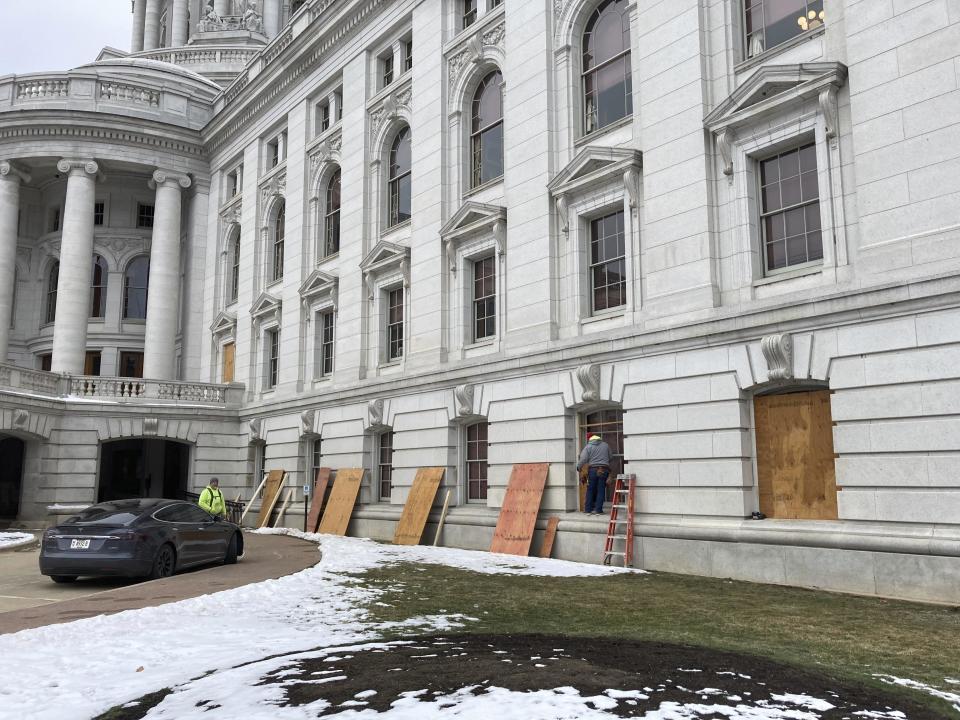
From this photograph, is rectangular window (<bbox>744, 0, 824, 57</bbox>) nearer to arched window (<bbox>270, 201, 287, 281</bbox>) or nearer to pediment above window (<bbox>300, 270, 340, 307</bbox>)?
pediment above window (<bbox>300, 270, 340, 307</bbox>)

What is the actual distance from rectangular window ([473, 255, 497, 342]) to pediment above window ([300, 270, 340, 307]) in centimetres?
749

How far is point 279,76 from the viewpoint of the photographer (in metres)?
33.8

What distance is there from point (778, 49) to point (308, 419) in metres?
19.6

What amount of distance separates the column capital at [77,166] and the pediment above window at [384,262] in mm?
18678

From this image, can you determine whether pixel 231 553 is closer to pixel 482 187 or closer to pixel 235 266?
pixel 482 187

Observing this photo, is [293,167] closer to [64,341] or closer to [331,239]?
[331,239]

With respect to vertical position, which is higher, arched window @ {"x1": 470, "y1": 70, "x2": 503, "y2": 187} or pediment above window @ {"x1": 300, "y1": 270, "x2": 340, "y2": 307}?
arched window @ {"x1": 470, "y1": 70, "x2": 503, "y2": 187}

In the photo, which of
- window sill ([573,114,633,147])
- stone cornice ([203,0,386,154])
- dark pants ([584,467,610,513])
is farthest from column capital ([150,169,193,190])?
dark pants ([584,467,610,513])

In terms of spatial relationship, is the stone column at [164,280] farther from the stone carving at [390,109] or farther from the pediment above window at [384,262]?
the stone carving at [390,109]

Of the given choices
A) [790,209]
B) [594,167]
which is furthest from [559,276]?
[790,209]

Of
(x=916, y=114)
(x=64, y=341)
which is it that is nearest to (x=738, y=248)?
(x=916, y=114)

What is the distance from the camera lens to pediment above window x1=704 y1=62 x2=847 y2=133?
14.3 metres

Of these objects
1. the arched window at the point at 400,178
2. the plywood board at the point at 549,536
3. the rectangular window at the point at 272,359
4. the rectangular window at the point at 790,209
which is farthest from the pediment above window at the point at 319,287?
the rectangular window at the point at 790,209

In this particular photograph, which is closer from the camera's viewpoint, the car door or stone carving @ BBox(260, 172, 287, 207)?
the car door
